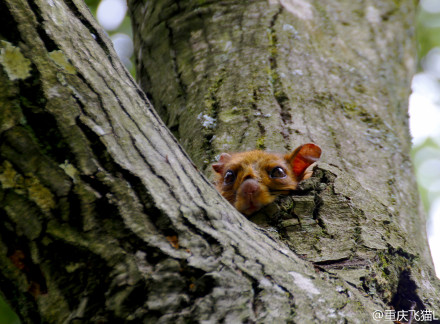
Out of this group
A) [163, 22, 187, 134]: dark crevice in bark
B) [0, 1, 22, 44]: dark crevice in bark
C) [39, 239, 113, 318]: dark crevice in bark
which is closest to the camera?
[39, 239, 113, 318]: dark crevice in bark

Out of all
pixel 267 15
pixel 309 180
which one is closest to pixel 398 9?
pixel 267 15

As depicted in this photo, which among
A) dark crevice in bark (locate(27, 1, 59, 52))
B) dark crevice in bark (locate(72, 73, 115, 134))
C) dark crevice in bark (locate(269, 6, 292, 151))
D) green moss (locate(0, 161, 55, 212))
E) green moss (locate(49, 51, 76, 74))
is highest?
dark crevice in bark (locate(269, 6, 292, 151))

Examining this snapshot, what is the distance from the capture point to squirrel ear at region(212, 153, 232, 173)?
315 centimetres

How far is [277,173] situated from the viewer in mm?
3107

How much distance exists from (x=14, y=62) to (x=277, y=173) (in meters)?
1.87

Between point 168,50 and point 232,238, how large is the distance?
2434 millimetres

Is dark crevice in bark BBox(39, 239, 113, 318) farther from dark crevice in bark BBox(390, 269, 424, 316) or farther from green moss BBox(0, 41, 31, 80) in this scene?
dark crevice in bark BBox(390, 269, 424, 316)

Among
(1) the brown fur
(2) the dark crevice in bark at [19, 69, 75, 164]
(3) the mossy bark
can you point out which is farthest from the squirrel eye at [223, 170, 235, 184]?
(2) the dark crevice in bark at [19, 69, 75, 164]

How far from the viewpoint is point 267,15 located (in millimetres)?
3768

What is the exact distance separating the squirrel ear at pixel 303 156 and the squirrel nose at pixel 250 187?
0.26 m

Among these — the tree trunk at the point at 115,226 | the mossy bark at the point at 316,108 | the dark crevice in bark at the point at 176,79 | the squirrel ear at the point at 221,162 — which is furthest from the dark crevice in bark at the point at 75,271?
the dark crevice in bark at the point at 176,79

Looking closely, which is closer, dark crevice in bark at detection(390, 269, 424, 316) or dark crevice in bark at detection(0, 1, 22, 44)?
dark crevice in bark at detection(0, 1, 22, 44)

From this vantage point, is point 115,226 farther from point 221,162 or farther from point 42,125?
point 221,162

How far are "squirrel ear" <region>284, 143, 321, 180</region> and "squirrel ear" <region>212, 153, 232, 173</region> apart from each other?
0.39 metres
